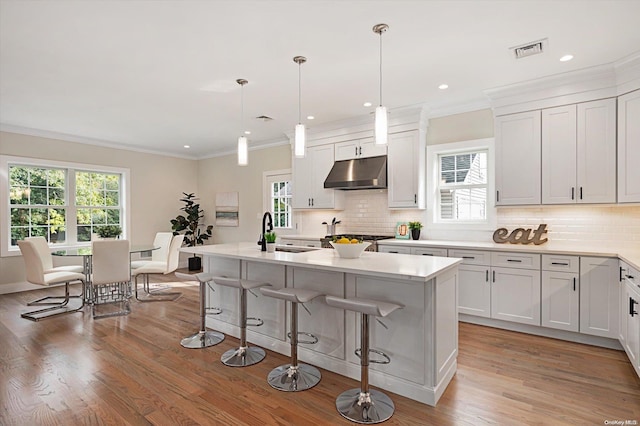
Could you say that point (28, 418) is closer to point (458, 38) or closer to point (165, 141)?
point (458, 38)

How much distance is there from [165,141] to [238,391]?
18.3 feet

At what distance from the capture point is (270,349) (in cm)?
323

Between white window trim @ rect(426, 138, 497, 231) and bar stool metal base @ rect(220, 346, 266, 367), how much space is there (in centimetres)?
290

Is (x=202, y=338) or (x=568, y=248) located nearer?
(x=202, y=338)

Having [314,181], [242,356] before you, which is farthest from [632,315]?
[314,181]

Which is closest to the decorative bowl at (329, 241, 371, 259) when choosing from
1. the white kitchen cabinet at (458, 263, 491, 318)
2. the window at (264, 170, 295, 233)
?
the white kitchen cabinet at (458, 263, 491, 318)

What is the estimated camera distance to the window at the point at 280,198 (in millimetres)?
6617

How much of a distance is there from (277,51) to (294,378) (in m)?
2.76

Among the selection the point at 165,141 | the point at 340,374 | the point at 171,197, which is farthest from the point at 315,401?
the point at 171,197

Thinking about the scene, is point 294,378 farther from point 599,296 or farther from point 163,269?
point 163,269

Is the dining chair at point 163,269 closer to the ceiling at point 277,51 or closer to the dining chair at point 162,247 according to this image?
the dining chair at point 162,247

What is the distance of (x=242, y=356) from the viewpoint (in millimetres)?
3014

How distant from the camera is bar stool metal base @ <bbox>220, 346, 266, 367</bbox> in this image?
292cm

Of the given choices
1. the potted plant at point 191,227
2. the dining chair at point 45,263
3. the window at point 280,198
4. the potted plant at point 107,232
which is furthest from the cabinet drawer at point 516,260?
the potted plant at point 107,232
